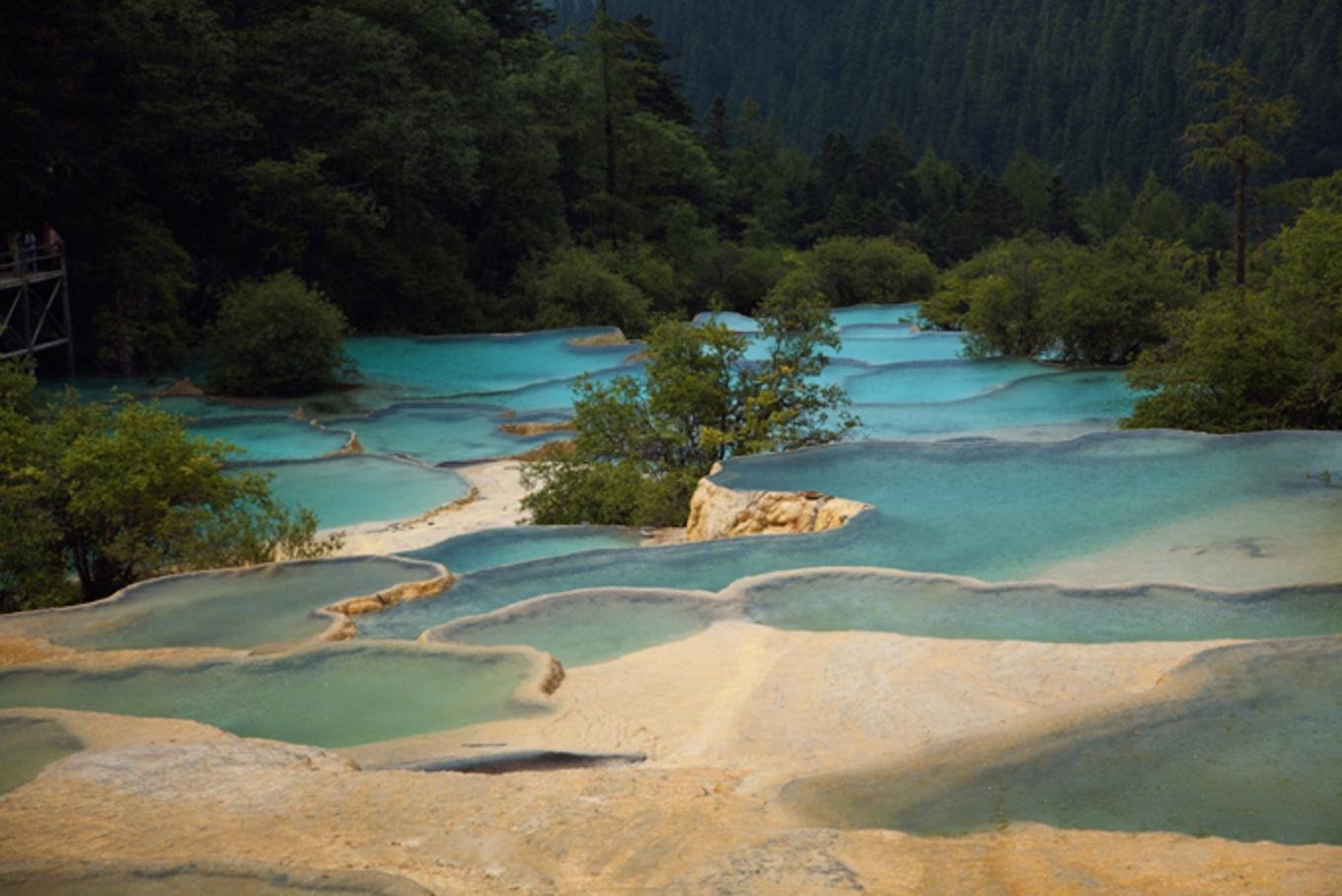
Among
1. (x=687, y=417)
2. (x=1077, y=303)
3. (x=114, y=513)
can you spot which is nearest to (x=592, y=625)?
(x=114, y=513)

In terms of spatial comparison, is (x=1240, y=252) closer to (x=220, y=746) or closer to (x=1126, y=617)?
(x=1126, y=617)

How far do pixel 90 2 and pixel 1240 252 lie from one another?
18.7 metres

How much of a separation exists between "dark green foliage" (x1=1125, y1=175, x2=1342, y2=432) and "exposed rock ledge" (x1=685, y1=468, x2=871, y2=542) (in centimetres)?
523

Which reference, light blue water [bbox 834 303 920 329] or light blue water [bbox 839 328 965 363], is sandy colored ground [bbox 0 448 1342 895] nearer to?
light blue water [bbox 839 328 965 363]

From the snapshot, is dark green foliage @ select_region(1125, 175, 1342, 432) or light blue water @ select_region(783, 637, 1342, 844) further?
dark green foliage @ select_region(1125, 175, 1342, 432)

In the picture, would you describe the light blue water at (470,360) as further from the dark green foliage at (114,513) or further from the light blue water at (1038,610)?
the light blue water at (1038,610)

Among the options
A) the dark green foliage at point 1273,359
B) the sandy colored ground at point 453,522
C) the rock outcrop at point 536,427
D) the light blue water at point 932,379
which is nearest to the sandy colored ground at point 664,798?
the sandy colored ground at point 453,522

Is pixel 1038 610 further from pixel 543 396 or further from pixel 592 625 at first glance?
pixel 543 396

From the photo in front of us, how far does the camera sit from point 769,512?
10469mm

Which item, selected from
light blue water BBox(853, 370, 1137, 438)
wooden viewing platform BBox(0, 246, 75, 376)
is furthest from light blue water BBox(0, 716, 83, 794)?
wooden viewing platform BBox(0, 246, 75, 376)

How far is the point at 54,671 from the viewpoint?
24.7 feet

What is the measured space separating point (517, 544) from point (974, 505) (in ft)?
11.8

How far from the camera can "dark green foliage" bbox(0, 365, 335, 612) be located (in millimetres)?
10484

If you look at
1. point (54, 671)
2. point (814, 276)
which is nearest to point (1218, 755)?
point (54, 671)
